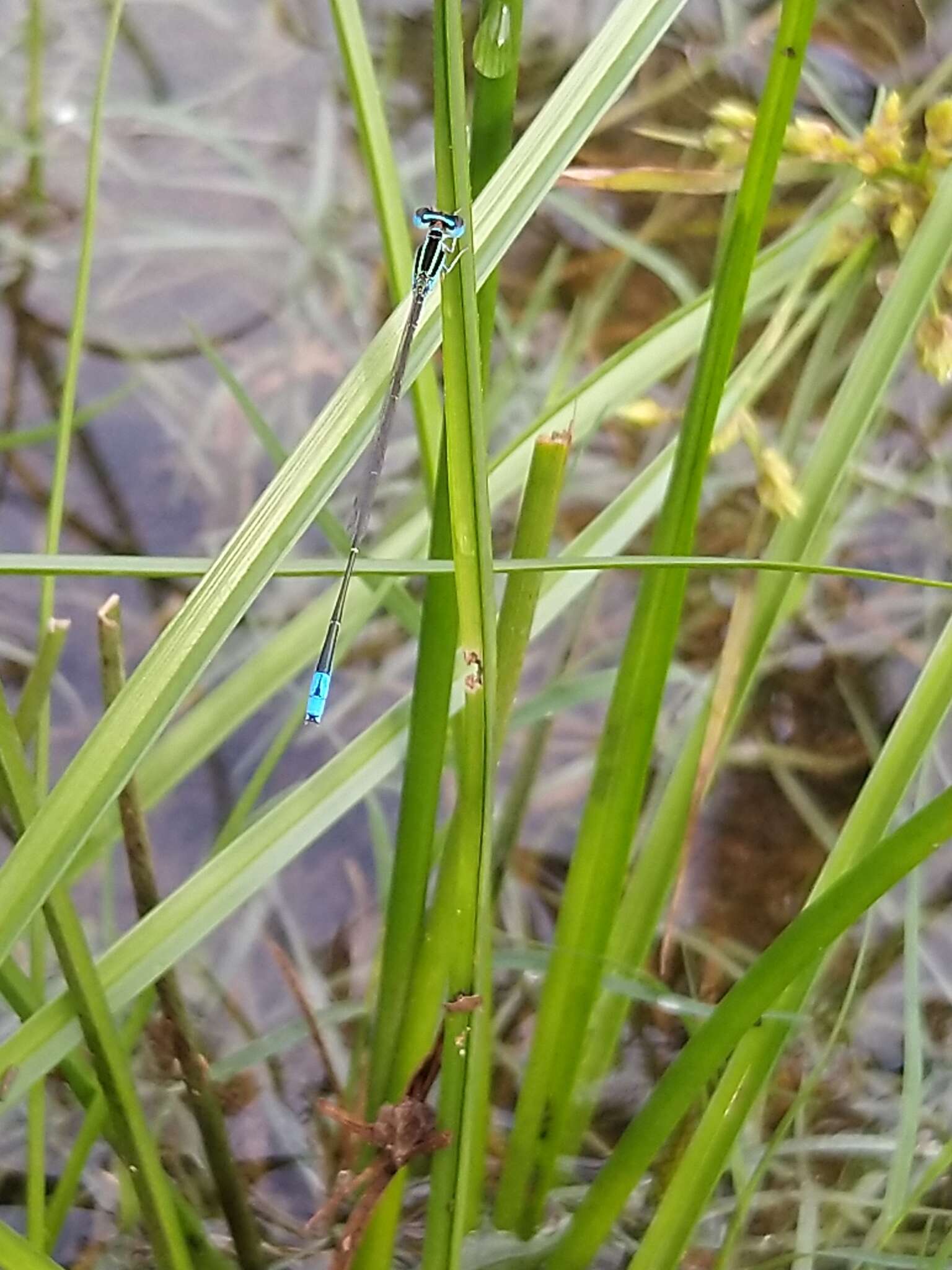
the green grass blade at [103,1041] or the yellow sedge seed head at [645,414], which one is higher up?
the yellow sedge seed head at [645,414]

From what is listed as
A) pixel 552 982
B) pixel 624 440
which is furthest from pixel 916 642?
pixel 552 982

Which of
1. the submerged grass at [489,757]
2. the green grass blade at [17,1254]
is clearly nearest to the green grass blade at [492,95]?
the submerged grass at [489,757]

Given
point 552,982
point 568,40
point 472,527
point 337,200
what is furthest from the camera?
point 568,40

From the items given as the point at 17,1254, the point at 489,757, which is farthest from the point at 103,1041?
the point at 489,757

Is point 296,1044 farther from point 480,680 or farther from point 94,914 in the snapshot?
point 480,680

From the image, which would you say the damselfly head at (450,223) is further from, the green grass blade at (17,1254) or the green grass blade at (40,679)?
the green grass blade at (17,1254)

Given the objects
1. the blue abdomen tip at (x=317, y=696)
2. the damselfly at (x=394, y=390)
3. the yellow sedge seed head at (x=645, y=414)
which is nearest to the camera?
the damselfly at (x=394, y=390)

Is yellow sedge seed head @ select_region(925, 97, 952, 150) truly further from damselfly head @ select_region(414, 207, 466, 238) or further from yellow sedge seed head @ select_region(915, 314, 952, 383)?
damselfly head @ select_region(414, 207, 466, 238)

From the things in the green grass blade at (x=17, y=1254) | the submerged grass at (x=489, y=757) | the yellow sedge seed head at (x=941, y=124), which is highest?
the yellow sedge seed head at (x=941, y=124)
